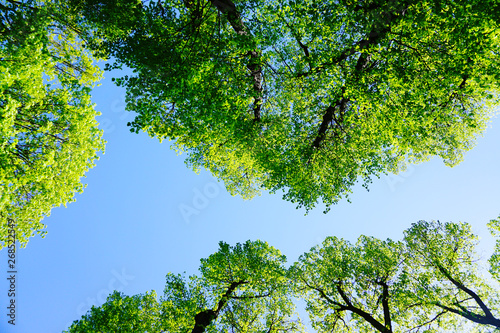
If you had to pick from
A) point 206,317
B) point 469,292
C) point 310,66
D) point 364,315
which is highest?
point 310,66

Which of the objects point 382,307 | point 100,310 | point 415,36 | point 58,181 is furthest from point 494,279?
point 58,181

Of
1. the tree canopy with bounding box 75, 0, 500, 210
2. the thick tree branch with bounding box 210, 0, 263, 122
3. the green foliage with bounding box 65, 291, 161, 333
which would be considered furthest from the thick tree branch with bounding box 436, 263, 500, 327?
the green foliage with bounding box 65, 291, 161, 333

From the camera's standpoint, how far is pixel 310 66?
13.0 metres

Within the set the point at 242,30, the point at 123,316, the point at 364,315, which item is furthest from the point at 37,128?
the point at 364,315

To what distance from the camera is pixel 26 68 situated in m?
11.1

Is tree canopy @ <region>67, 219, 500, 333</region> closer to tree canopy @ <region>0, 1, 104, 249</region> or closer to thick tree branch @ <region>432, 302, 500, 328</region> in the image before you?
thick tree branch @ <region>432, 302, 500, 328</region>

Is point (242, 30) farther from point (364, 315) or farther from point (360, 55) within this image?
point (364, 315)

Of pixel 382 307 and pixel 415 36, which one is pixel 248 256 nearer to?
pixel 382 307

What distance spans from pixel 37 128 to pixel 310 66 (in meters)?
14.1

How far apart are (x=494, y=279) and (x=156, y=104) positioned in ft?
74.8

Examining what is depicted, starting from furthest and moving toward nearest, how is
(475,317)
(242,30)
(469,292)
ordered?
(469,292), (475,317), (242,30)

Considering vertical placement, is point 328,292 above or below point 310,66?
below

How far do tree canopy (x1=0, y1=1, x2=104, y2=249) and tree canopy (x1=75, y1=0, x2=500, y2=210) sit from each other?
303cm

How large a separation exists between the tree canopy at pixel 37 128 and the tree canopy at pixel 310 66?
3.03 metres
